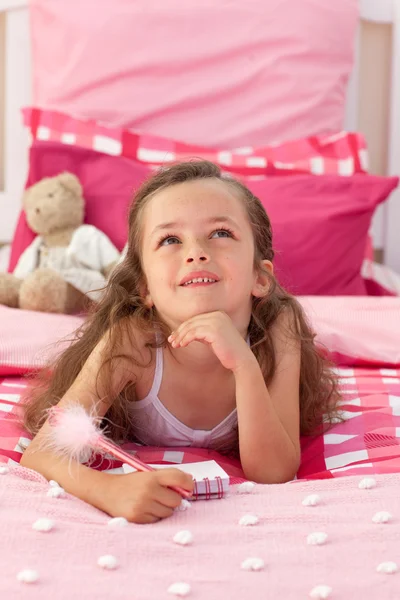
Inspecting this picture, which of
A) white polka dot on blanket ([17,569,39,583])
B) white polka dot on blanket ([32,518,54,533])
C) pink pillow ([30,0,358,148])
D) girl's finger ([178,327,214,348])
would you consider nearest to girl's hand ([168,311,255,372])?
girl's finger ([178,327,214,348])

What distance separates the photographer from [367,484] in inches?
43.9

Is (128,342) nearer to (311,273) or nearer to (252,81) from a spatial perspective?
(311,273)

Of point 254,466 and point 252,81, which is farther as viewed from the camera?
point 252,81

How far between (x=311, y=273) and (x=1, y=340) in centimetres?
79

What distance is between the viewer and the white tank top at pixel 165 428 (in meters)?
1.41

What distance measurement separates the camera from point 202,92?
8.11 ft

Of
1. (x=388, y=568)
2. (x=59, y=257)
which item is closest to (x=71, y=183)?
(x=59, y=257)

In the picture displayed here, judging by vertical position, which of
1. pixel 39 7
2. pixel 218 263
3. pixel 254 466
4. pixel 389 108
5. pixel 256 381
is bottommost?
pixel 254 466

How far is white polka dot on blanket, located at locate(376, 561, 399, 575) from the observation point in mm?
883

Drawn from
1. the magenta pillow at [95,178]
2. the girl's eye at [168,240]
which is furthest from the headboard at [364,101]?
the girl's eye at [168,240]

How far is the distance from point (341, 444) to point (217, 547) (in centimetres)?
47

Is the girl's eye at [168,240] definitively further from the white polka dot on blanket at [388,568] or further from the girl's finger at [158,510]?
the white polka dot on blanket at [388,568]

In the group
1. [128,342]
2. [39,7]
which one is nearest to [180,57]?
[39,7]

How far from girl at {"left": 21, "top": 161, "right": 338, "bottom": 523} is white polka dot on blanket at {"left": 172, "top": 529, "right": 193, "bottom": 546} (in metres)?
0.25
